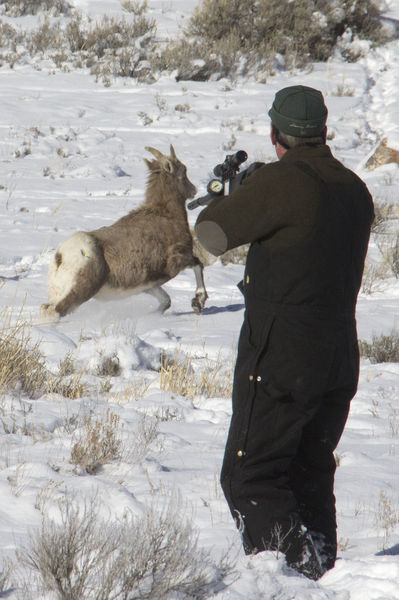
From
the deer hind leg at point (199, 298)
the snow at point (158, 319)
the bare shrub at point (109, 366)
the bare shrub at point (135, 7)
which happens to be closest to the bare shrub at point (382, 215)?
the snow at point (158, 319)

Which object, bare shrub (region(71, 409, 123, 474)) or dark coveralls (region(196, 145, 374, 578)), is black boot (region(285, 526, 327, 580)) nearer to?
dark coveralls (region(196, 145, 374, 578))

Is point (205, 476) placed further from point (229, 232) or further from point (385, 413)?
point (385, 413)

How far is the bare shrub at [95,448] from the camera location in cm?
425

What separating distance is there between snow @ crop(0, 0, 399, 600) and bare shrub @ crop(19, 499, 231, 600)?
129 millimetres

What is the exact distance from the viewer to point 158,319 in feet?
29.5

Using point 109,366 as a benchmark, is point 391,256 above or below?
above

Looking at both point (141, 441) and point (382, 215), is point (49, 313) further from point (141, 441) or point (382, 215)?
point (382, 215)

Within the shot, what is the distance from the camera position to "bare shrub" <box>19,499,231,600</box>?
2.57 m

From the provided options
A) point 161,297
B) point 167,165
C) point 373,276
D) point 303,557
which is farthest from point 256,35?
point 303,557

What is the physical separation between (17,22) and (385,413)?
19.3 metres

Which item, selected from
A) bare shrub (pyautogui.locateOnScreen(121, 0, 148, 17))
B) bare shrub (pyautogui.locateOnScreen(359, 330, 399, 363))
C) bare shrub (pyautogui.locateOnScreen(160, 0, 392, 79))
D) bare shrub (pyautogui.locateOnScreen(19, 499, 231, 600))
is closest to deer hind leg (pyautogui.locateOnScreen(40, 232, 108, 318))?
bare shrub (pyautogui.locateOnScreen(359, 330, 399, 363))

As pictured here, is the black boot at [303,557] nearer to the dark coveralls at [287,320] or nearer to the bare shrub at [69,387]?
the dark coveralls at [287,320]

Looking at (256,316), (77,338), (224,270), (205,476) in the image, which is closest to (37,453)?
(205,476)

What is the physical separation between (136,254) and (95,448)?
4492 mm
